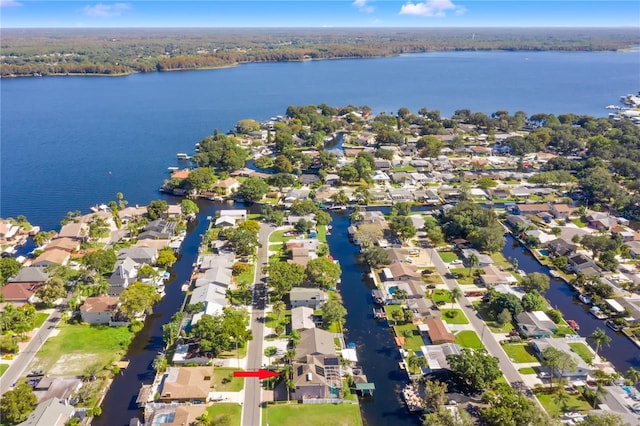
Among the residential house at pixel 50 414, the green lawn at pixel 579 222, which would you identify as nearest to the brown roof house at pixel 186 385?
the residential house at pixel 50 414

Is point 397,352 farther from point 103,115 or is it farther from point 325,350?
point 103,115

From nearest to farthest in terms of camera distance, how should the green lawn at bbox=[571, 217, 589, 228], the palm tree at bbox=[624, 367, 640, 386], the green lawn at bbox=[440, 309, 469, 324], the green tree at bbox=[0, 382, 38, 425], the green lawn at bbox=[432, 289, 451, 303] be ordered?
the green tree at bbox=[0, 382, 38, 425] → the palm tree at bbox=[624, 367, 640, 386] → the green lawn at bbox=[440, 309, 469, 324] → the green lawn at bbox=[432, 289, 451, 303] → the green lawn at bbox=[571, 217, 589, 228]

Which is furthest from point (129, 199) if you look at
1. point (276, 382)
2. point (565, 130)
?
point (565, 130)

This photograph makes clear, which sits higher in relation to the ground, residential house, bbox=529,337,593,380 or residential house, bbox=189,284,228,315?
residential house, bbox=189,284,228,315

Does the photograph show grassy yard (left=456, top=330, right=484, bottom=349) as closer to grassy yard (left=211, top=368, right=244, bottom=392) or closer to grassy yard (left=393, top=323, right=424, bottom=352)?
grassy yard (left=393, top=323, right=424, bottom=352)

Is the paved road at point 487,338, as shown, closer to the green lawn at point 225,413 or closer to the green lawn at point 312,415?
the green lawn at point 312,415

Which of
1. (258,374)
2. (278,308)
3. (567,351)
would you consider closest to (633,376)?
(567,351)

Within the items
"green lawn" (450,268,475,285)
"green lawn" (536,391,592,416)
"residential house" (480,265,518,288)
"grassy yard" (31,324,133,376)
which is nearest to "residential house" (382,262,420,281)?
"green lawn" (450,268,475,285)
